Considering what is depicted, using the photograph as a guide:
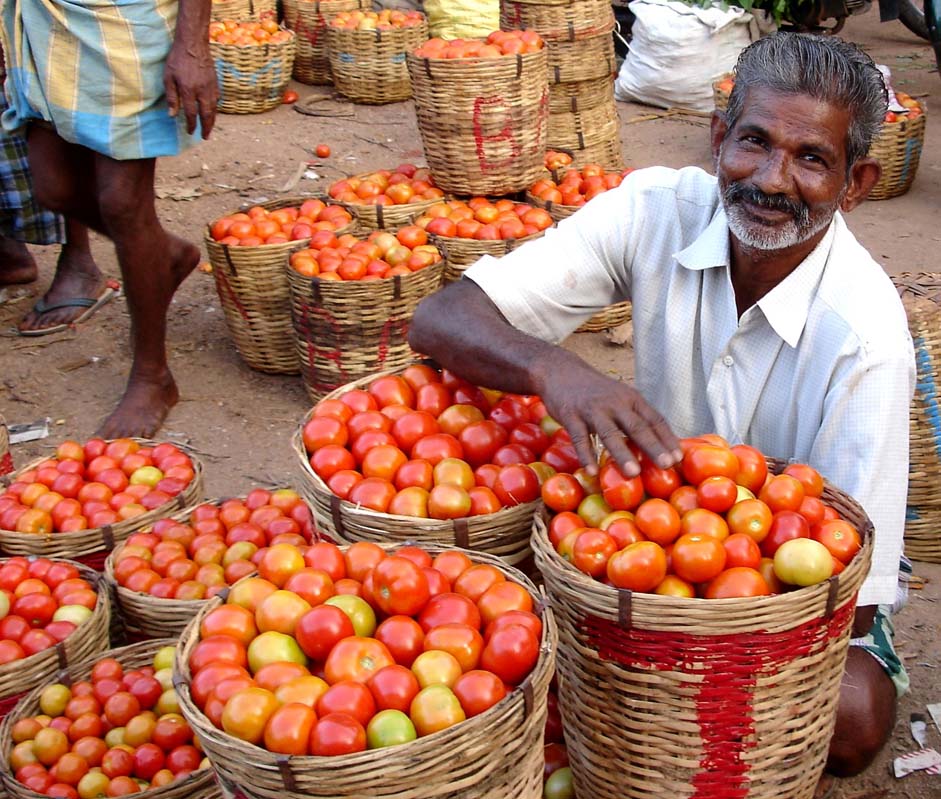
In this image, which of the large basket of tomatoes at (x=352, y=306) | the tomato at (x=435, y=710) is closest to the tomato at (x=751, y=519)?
the tomato at (x=435, y=710)

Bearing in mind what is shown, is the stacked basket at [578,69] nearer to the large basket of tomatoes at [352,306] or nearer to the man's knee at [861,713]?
the large basket of tomatoes at [352,306]

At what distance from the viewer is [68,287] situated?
555 centimetres

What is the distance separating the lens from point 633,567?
1.92 m

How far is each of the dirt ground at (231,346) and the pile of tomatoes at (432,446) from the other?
49.5 inches

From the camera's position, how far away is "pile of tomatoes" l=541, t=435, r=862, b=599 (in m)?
1.93

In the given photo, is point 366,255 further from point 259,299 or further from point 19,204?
point 19,204

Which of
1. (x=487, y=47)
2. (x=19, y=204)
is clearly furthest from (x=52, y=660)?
(x=487, y=47)

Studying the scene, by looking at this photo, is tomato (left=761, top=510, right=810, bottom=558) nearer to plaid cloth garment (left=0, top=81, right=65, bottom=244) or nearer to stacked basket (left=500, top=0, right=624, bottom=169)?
plaid cloth garment (left=0, top=81, right=65, bottom=244)

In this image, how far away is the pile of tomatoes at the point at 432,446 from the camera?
7.50ft

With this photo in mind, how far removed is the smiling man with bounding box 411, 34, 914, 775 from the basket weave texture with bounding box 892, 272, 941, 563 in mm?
960

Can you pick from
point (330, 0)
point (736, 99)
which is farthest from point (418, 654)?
point (330, 0)

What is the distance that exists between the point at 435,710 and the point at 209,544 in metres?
1.54

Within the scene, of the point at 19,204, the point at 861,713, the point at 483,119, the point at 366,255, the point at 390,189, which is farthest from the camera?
the point at 390,189

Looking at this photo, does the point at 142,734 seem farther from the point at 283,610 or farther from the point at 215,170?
the point at 215,170
